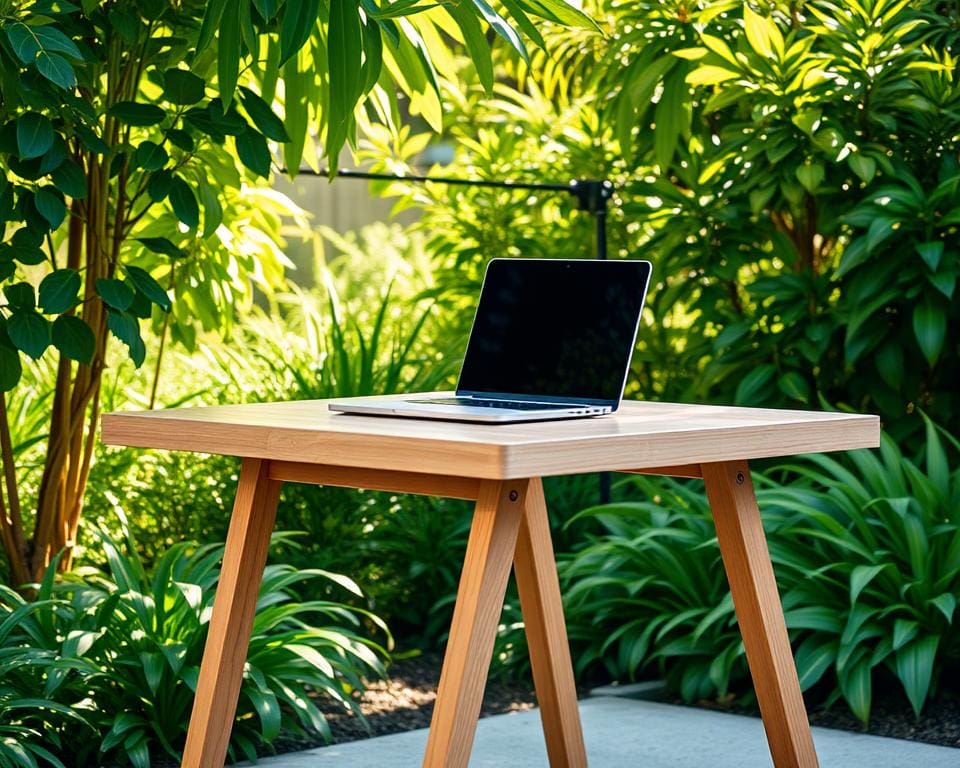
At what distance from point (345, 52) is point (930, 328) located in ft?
5.55

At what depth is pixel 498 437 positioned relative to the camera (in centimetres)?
181

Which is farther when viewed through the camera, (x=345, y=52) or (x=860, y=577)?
(x=860, y=577)

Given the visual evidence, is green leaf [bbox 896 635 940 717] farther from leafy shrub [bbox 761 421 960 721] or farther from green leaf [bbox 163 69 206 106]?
green leaf [bbox 163 69 206 106]

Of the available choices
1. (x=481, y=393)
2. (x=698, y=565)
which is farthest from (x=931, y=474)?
(x=481, y=393)

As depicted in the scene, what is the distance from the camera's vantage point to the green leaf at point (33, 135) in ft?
7.99

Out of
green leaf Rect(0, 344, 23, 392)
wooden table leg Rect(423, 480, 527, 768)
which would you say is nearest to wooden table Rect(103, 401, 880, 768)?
wooden table leg Rect(423, 480, 527, 768)

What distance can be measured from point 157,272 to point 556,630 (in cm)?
166

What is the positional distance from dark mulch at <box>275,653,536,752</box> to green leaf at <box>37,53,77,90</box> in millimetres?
1435

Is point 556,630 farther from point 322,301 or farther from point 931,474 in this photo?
point 322,301

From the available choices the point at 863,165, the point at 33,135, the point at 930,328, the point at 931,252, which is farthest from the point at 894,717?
the point at 33,135

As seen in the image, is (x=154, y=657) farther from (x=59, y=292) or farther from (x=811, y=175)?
(x=811, y=175)

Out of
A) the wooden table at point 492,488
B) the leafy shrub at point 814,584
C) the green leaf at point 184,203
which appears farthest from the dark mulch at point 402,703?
the green leaf at point 184,203

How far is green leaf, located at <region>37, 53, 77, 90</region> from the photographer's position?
2225 millimetres

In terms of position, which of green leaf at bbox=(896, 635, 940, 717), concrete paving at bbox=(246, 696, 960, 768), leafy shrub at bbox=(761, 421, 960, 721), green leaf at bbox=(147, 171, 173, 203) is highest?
green leaf at bbox=(147, 171, 173, 203)
